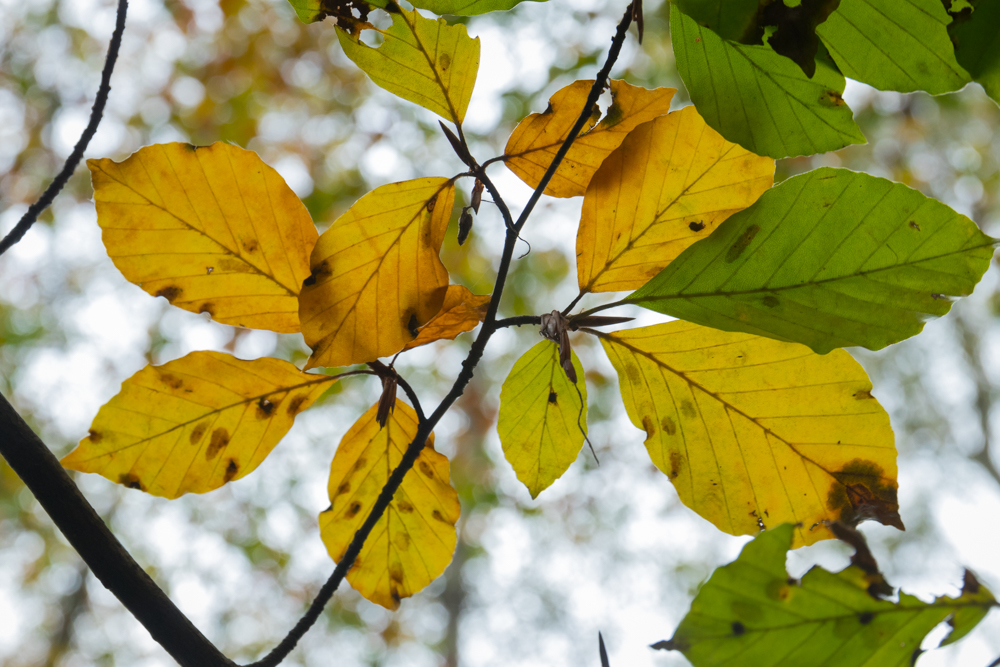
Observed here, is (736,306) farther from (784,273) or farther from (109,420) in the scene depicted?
(109,420)

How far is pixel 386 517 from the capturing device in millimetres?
426

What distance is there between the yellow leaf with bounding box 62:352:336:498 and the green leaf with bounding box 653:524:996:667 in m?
0.29

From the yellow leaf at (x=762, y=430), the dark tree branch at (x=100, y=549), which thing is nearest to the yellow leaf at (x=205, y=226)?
the dark tree branch at (x=100, y=549)

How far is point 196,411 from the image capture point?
1.32 ft

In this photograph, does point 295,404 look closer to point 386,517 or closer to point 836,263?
point 386,517

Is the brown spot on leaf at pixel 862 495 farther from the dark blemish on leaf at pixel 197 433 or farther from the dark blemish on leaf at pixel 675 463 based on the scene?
the dark blemish on leaf at pixel 197 433

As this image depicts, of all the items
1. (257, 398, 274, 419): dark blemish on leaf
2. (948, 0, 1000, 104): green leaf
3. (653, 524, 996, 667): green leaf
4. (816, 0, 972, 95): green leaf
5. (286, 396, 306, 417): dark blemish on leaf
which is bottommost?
(653, 524, 996, 667): green leaf

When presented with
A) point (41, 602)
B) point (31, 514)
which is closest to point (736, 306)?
point (31, 514)

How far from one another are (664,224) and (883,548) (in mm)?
6716

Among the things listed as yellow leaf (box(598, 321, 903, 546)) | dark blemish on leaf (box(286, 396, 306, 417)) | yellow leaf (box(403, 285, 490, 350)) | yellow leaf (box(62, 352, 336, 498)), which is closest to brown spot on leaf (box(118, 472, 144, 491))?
yellow leaf (box(62, 352, 336, 498))

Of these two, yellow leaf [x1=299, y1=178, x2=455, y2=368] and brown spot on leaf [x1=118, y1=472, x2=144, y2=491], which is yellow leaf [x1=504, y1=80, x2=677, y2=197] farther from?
brown spot on leaf [x1=118, y1=472, x2=144, y2=491]

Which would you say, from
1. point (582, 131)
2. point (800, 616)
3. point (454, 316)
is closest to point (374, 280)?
point (454, 316)

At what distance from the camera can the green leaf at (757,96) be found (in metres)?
0.29

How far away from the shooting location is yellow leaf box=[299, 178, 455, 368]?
0.33 meters
